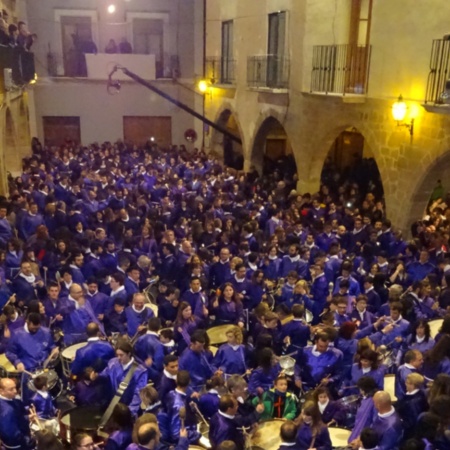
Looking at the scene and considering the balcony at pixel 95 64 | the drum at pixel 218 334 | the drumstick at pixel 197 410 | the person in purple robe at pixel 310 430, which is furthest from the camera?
the balcony at pixel 95 64

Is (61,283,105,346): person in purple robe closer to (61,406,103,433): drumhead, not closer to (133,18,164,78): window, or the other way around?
(61,406,103,433): drumhead

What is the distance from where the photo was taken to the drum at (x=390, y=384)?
7.05 m

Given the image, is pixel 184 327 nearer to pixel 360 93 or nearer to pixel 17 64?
pixel 360 93

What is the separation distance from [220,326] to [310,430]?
3.35 metres

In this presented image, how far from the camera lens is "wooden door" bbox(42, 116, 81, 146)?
26.5 metres

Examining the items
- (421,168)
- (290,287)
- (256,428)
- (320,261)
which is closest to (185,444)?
(256,428)

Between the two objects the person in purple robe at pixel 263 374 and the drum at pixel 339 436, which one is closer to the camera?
the drum at pixel 339 436

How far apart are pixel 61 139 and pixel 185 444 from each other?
23385 mm

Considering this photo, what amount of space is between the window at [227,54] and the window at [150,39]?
14.5 ft

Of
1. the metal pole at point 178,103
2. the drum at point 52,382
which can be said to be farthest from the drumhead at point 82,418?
the metal pole at point 178,103

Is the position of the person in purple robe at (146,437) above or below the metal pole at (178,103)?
below

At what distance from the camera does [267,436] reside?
229 inches

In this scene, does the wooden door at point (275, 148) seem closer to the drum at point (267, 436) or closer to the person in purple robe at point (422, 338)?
the person in purple robe at point (422, 338)

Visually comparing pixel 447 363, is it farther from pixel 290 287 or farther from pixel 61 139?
pixel 61 139
